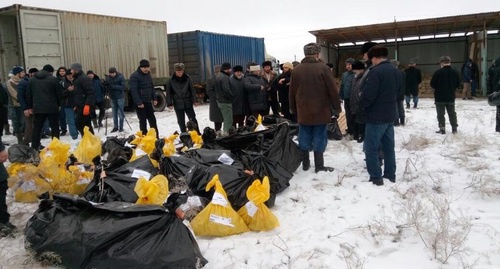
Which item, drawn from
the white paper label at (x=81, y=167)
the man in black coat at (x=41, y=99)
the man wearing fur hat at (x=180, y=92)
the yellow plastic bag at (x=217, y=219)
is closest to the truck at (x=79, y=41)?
the man in black coat at (x=41, y=99)

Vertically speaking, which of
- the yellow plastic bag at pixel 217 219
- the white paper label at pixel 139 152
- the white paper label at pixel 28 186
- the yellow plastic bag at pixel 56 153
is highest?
the yellow plastic bag at pixel 56 153

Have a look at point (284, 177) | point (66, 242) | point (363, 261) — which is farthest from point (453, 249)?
point (66, 242)

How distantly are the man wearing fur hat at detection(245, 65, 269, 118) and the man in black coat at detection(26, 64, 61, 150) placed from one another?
3.23 metres

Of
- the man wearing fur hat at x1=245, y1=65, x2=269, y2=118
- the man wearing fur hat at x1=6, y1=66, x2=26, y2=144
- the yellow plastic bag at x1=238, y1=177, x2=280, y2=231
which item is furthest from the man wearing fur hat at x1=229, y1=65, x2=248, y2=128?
the man wearing fur hat at x1=6, y1=66, x2=26, y2=144

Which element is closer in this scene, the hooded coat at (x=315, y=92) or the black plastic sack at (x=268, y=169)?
the black plastic sack at (x=268, y=169)

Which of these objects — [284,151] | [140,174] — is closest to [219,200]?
[140,174]

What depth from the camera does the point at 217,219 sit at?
3.27m

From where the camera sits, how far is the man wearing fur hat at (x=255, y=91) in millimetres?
6879

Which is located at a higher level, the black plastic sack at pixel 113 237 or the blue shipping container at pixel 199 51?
the blue shipping container at pixel 199 51

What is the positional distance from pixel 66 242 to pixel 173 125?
24.9ft

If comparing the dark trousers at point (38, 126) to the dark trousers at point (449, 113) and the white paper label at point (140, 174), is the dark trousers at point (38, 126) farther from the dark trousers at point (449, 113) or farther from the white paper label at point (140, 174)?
the dark trousers at point (449, 113)

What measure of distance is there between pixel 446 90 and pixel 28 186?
6.87 metres

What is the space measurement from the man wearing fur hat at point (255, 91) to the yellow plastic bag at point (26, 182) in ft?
11.8

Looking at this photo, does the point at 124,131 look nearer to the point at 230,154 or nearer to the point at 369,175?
the point at 230,154
